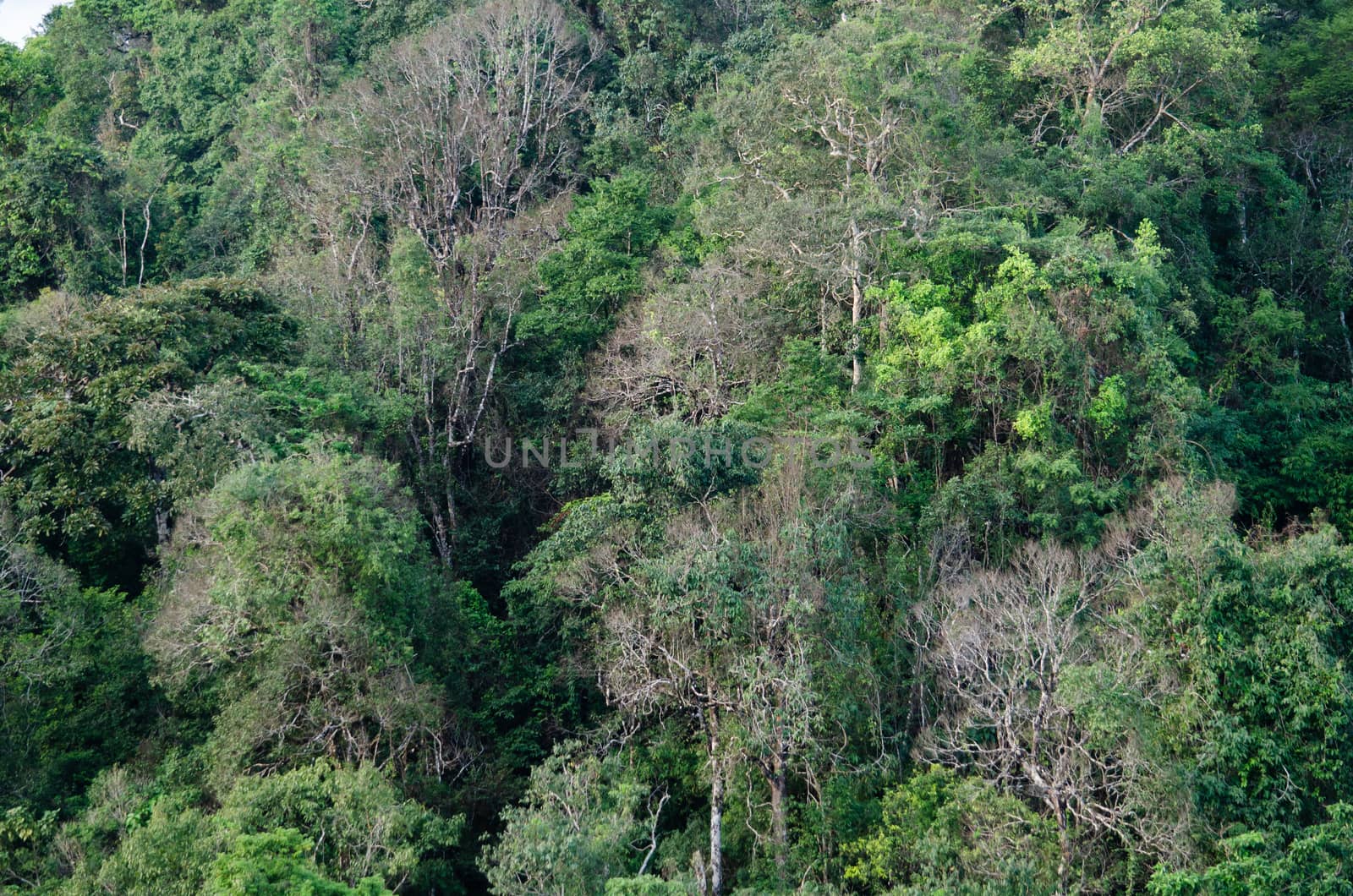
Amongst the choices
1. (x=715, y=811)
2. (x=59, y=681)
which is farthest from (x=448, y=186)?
(x=715, y=811)

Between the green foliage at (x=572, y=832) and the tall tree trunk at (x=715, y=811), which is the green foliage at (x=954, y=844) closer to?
the tall tree trunk at (x=715, y=811)

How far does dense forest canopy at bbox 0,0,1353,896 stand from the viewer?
44.1ft

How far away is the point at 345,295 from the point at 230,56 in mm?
10262

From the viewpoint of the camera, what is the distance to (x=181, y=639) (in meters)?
15.5

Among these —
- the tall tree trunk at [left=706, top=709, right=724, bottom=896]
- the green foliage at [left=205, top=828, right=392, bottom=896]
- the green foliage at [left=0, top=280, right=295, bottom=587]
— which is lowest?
the tall tree trunk at [left=706, top=709, right=724, bottom=896]

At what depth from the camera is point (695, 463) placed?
16.0 meters

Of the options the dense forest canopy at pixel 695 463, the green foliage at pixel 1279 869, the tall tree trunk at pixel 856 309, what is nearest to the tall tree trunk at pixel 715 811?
the dense forest canopy at pixel 695 463

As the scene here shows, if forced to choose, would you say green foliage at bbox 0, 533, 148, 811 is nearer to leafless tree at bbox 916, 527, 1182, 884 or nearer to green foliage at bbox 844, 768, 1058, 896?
green foliage at bbox 844, 768, 1058, 896

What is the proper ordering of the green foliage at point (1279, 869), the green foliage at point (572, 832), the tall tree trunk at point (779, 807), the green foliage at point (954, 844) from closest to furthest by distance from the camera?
1. the green foliage at point (1279, 869)
2. the green foliage at point (572, 832)
3. the green foliage at point (954, 844)
4. the tall tree trunk at point (779, 807)

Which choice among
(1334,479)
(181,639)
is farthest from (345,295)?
(1334,479)

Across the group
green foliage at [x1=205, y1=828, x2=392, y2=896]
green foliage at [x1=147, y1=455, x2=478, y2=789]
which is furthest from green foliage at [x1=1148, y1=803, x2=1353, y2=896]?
green foliage at [x1=147, y1=455, x2=478, y2=789]

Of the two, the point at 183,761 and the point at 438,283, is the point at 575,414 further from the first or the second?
the point at 183,761

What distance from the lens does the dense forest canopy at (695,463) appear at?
44.1 feet

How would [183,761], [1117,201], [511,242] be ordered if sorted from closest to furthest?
1. [183,761]
2. [1117,201]
3. [511,242]
